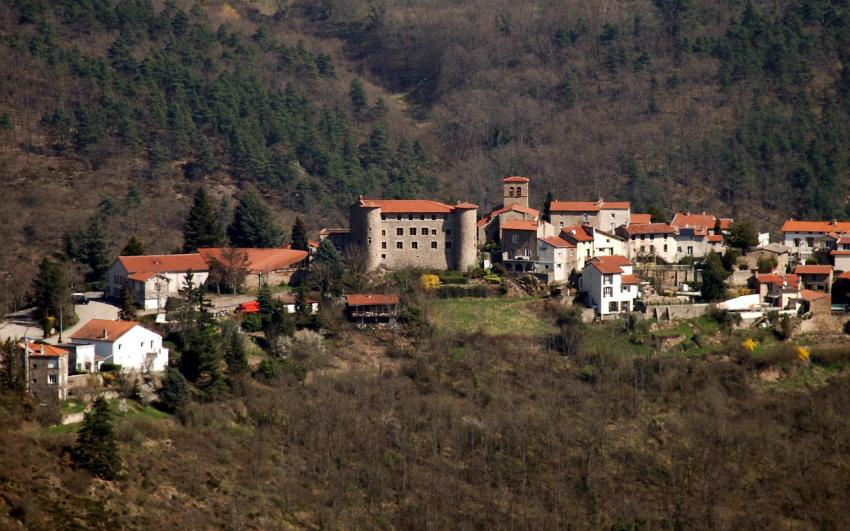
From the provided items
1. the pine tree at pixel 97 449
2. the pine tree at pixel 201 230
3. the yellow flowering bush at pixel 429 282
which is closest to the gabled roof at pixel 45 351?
the pine tree at pixel 97 449

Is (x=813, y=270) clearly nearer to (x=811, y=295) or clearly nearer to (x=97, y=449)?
(x=811, y=295)

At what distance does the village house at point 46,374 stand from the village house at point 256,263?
15.4 m

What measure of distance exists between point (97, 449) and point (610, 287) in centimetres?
2745

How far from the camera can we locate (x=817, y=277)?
74625 millimetres

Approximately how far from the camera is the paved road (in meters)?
63.9

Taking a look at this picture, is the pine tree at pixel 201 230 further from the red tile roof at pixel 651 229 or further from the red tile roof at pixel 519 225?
the red tile roof at pixel 651 229

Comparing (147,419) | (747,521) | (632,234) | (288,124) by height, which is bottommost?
(747,521)

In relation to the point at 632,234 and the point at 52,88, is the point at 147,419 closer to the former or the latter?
the point at 632,234

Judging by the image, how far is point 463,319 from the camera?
230 feet

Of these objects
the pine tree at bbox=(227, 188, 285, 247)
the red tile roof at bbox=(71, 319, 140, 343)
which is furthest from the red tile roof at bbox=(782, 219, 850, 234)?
the red tile roof at bbox=(71, 319, 140, 343)

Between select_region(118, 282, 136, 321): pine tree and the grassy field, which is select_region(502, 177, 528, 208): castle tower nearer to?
the grassy field

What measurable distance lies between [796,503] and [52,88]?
239 feet

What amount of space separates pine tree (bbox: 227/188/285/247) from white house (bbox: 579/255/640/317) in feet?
57.7

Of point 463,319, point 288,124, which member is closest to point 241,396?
point 463,319
